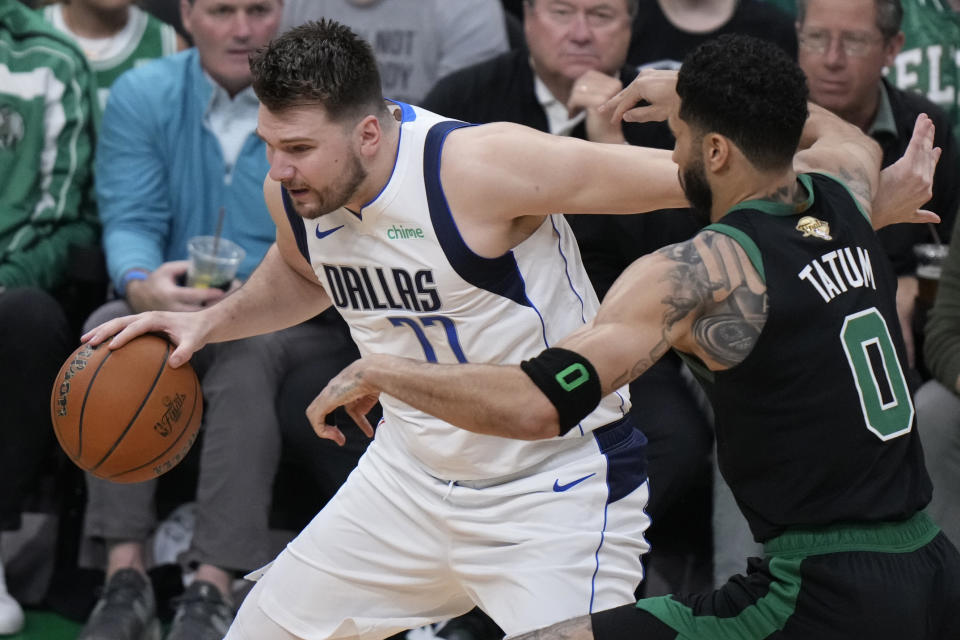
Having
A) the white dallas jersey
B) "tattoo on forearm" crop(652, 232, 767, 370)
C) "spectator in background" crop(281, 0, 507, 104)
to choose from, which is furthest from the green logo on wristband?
"spectator in background" crop(281, 0, 507, 104)

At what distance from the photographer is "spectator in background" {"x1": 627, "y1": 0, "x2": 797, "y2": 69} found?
6102 millimetres

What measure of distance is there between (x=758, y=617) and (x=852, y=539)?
269mm

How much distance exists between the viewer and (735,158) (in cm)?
309

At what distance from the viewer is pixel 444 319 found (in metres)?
3.73

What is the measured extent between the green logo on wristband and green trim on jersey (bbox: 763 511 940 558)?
0.60m

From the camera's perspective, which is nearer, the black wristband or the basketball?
the black wristband

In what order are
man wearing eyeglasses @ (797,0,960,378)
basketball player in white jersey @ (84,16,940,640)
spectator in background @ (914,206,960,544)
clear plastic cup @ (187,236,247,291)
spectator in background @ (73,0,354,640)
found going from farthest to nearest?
man wearing eyeglasses @ (797,0,960,378), clear plastic cup @ (187,236,247,291), spectator in background @ (73,0,354,640), spectator in background @ (914,206,960,544), basketball player in white jersey @ (84,16,940,640)

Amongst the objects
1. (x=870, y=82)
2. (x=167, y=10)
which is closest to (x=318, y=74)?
(x=870, y=82)

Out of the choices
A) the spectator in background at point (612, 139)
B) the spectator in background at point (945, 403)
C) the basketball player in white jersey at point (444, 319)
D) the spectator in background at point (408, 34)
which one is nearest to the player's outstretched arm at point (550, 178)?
the basketball player in white jersey at point (444, 319)

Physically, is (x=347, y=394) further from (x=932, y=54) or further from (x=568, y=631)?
(x=932, y=54)

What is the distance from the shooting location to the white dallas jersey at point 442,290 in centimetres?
367

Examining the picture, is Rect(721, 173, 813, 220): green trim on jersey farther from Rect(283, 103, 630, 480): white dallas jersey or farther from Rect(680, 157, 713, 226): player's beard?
Rect(283, 103, 630, 480): white dallas jersey

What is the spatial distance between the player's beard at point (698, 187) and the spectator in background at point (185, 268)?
2.66 metres

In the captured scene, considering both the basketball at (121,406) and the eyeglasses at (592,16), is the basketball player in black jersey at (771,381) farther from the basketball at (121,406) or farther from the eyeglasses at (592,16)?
the eyeglasses at (592,16)
